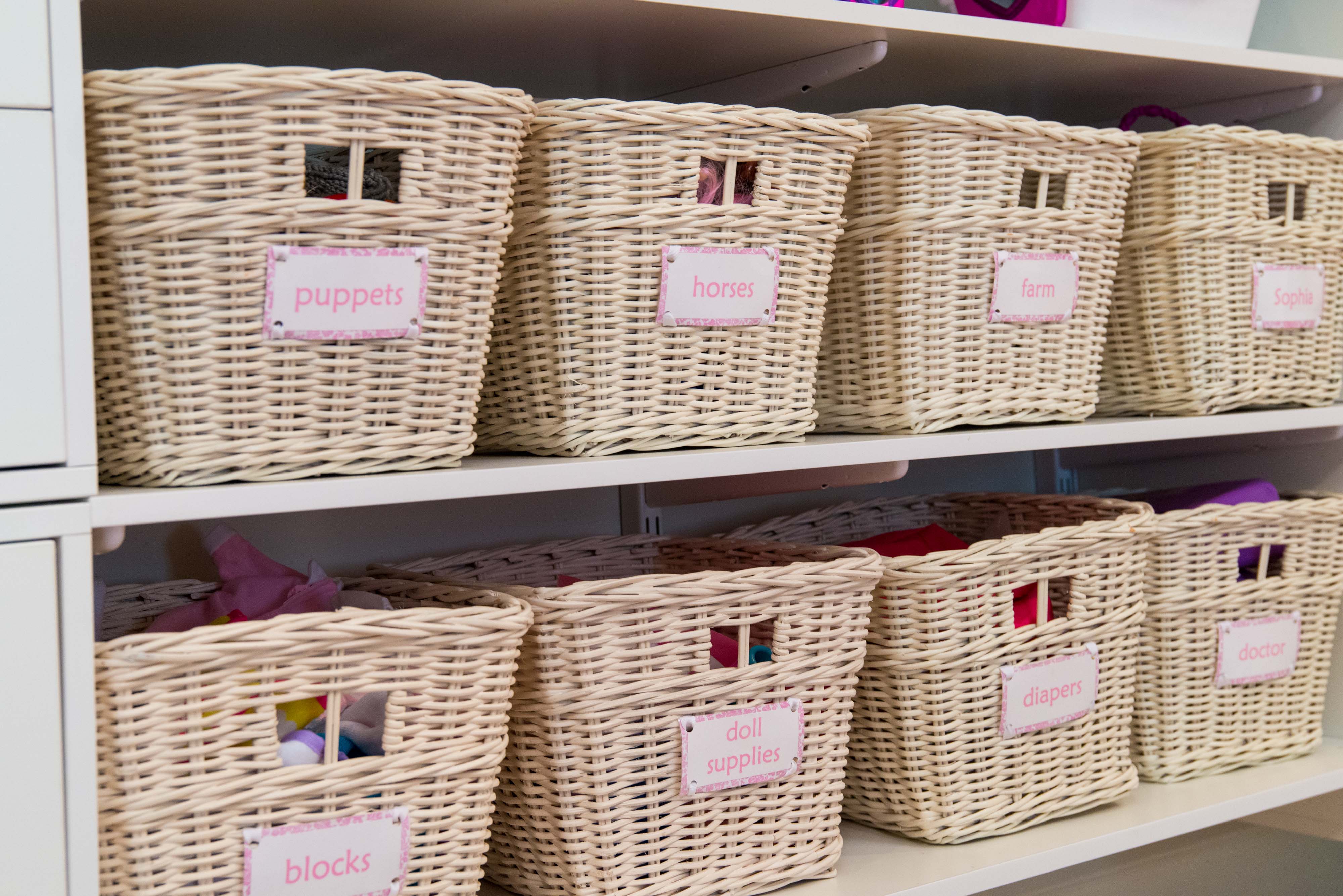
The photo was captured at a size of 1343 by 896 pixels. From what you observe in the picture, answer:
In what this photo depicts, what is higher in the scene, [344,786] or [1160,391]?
[1160,391]

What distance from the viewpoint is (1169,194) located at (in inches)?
48.9

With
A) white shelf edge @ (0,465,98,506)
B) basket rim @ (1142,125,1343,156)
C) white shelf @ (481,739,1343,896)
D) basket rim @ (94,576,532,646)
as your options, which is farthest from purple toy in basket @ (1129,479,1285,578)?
white shelf edge @ (0,465,98,506)

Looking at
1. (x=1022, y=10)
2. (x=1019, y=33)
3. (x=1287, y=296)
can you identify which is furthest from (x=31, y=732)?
(x=1287, y=296)

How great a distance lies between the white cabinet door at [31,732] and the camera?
696 mm

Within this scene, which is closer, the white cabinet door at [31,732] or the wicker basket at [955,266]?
the white cabinet door at [31,732]

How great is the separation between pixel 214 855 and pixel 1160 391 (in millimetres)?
1011

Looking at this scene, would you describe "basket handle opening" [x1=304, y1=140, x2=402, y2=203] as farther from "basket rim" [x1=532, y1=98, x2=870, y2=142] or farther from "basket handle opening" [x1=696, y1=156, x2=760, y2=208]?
"basket handle opening" [x1=696, y1=156, x2=760, y2=208]

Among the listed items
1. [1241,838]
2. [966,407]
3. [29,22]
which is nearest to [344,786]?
[29,22]

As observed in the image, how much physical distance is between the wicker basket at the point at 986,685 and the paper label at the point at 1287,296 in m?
0.26

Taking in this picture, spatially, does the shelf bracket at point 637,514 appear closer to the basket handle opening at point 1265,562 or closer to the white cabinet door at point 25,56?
the basket handle opening at point 1265,562

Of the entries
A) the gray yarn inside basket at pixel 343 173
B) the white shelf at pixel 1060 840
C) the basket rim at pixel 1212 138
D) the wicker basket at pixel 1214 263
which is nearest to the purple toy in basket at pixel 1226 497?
the wicker basket at pixel 1214 263

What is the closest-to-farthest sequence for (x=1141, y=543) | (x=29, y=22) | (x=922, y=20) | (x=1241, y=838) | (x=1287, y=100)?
(x=29, y=22), (x=922, y=20), (x=1141, y=543), (x=1287, y=100), (x=1241, y=838)

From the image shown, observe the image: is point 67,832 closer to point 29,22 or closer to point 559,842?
point 559,842

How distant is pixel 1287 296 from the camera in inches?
51.1
